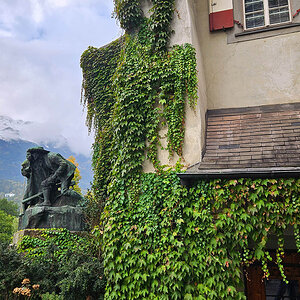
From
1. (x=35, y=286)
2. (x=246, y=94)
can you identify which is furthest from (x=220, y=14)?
(x=35, y=286)

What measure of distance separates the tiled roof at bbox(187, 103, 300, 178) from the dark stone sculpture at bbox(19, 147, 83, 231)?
435 centimetres

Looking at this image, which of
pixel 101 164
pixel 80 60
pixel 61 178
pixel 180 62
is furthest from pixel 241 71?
pixel 80 60

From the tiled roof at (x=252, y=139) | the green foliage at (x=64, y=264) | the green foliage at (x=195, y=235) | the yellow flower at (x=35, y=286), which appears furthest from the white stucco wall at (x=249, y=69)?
the yellow flower at (x=35, y=286)

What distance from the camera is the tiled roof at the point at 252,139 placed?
21.1ft

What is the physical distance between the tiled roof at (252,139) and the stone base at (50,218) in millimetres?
4274

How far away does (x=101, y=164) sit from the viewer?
34.3ft

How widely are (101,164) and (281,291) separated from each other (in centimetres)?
641

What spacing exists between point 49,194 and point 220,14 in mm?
7271

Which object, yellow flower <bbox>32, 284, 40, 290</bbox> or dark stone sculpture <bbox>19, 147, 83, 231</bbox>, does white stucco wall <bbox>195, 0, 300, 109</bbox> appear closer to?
dark stone sculpture <bbox>19, 147, 83, 231</bbox>

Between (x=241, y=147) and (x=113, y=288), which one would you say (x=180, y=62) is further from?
(x=113, y=288)

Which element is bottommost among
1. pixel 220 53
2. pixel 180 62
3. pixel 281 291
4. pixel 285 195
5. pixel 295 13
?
pixel 281 291

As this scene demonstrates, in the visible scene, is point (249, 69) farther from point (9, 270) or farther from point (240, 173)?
point (9, 270)

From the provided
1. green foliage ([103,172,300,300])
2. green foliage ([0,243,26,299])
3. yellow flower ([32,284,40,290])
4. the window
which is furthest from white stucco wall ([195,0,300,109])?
green foliage ([0,243,26,299])

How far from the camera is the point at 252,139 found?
7.13 m
